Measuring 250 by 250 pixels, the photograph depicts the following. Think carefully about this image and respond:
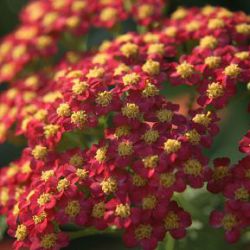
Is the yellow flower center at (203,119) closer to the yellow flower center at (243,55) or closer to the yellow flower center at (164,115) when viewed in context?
the yellow flower center at (164,115)

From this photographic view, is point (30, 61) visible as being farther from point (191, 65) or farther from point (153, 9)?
point (191, 65)

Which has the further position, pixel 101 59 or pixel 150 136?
pixel 101 59

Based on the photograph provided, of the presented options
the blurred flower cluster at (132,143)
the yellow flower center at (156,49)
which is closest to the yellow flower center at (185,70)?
the blurred flower cluster at (132,143)

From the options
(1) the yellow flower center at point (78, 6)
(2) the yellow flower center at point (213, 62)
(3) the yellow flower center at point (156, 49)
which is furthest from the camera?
(1) the yellow flower center at point (78, 6)

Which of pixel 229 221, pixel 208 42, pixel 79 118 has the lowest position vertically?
pixel 229 221

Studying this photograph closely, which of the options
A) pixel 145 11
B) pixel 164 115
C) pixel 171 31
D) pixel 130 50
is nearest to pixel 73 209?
pixel 164 115

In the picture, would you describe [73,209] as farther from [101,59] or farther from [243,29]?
[243,29]
